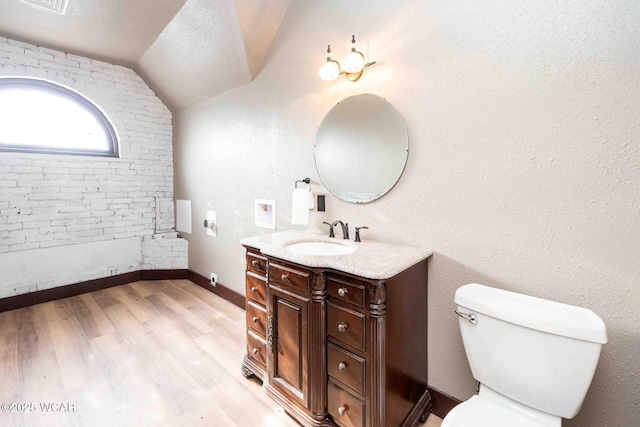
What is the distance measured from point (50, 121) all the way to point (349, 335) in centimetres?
384

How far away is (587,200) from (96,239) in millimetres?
4342

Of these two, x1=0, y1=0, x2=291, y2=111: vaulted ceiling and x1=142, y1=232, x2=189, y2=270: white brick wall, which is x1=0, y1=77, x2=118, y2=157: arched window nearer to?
x1=0, y1=0, x2=291, y2=111: vaulted ceiling

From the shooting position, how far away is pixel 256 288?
1816 mm

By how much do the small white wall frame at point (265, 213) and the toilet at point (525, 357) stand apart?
168 cm

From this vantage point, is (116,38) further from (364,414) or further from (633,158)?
(633,158)

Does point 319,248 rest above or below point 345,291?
above

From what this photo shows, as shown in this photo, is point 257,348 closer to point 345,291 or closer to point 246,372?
point 246,372

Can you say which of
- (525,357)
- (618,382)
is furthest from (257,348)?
(618,382)

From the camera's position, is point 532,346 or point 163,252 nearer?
point 532,346

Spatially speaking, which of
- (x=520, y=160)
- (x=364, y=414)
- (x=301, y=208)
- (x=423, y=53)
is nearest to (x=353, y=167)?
(x=301, y=208)

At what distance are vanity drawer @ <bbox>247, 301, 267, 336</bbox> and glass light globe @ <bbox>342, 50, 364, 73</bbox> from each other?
157 cm

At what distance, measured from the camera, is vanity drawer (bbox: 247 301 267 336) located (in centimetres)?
178

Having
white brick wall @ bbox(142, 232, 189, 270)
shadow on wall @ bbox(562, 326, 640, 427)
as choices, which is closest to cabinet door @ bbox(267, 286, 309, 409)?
shadow on wall @ bbox(562, 326, 640, 427)

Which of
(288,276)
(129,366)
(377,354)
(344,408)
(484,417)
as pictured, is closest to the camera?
(484,417)
